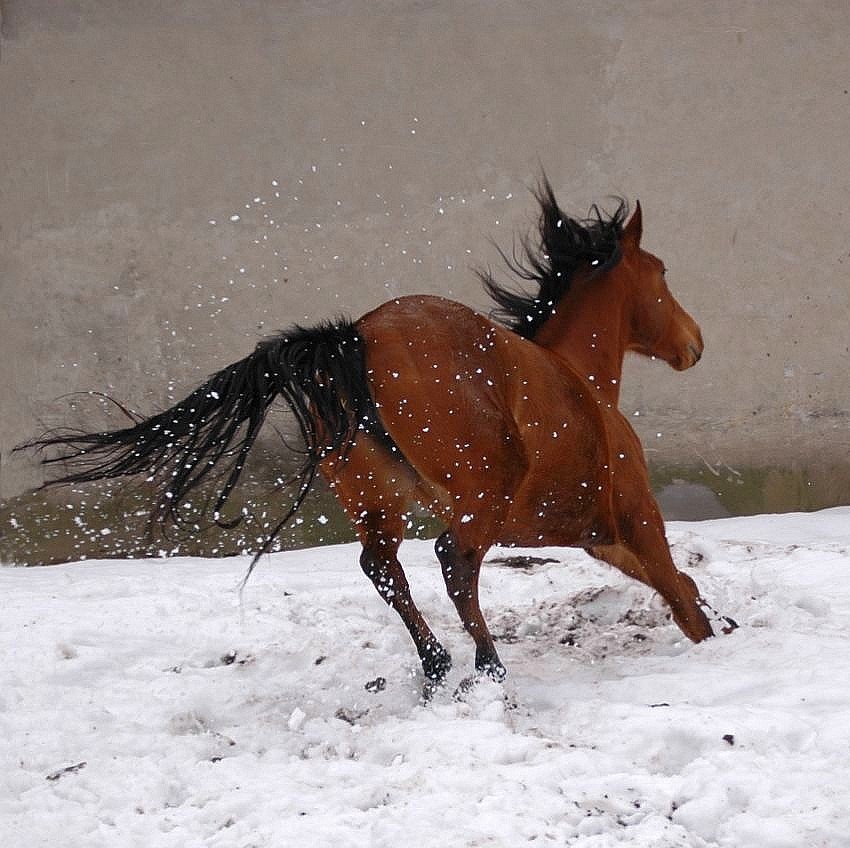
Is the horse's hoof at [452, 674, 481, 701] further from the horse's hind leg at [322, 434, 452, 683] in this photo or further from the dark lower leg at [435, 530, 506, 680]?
the horse's hind leg at [322, 434, 452, 683]

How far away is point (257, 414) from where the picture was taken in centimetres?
316

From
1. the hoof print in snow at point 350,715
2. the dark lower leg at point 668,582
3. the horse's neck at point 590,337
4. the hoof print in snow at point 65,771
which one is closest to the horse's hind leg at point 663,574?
the dark lower leg at point 668,582

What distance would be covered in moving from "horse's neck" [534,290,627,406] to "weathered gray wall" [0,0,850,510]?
211cm

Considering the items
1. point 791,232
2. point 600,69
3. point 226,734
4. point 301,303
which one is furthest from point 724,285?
point 226,734

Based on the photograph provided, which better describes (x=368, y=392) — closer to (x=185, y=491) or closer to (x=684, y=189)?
(x=185, y=491)

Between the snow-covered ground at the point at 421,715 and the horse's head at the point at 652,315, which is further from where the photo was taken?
the horse's head at the point at 652,315

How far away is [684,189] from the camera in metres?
6.16

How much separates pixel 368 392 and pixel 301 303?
308cm

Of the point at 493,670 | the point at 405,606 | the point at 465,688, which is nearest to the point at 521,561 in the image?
the point at 405,606

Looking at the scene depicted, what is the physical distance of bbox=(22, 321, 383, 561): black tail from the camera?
3135 mm

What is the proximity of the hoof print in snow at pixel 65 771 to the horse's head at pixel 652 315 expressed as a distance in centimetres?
249

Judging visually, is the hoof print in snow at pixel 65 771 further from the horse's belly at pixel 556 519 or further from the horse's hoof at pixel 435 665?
the horse's belly at pixel 556 519

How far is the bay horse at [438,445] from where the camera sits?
3166mm

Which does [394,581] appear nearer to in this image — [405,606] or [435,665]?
[405,606]
